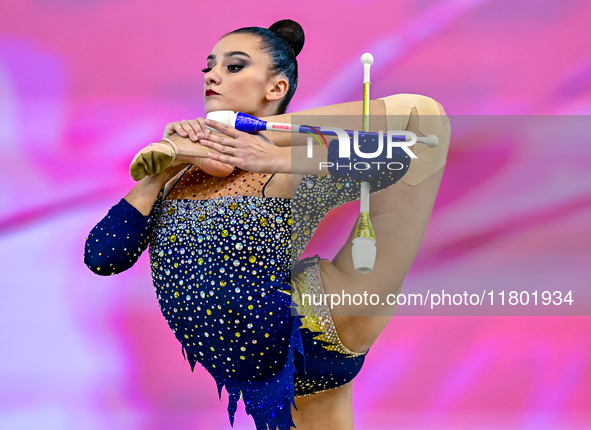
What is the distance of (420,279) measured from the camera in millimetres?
1289

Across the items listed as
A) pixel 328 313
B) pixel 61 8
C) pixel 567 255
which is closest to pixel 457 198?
pixel 567 255

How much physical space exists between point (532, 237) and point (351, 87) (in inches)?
29.7

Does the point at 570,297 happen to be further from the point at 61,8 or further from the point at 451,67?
the point at 61,8

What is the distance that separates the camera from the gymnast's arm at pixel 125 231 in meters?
1.22

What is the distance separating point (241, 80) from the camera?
1.30 meters

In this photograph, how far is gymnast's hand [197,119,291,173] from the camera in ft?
3.82

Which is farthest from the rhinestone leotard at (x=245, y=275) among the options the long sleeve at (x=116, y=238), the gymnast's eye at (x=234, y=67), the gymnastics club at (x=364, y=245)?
the gymnast's eye at (x=234, y=67)

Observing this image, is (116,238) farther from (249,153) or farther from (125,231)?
(249,153)

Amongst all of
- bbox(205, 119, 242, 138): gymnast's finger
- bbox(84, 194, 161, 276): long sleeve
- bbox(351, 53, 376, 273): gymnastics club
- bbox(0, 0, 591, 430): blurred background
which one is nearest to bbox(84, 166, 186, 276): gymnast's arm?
bbox(84, 194, 161, 276): long sleeve

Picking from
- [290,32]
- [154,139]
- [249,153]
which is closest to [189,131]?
[249,153]

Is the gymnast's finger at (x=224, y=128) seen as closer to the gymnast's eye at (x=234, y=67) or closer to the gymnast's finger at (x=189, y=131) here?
the gymnast's finger at (x=189, y=131)

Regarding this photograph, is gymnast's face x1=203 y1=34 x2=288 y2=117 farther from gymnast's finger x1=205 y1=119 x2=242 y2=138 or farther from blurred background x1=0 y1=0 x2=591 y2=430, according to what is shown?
blurred background x1=0 y1=0 x2=591 y2=430

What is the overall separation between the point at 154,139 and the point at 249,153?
902 millimetres

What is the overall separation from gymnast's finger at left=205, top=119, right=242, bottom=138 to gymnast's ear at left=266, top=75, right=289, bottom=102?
0.58 feet
